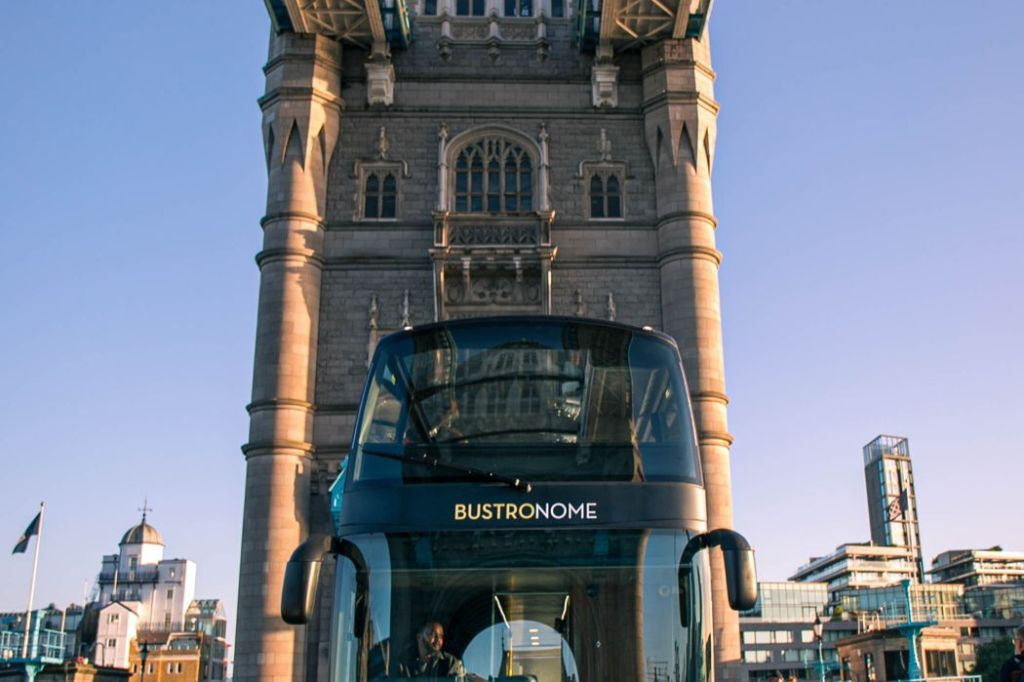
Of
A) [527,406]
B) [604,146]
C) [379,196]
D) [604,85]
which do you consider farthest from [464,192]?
[527,406]

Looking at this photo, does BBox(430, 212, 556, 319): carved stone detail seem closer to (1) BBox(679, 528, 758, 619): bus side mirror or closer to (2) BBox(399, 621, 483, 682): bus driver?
(1) BBox(679, 528, 758, 619): bus side mirror

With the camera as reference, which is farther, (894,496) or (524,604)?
(894,496)

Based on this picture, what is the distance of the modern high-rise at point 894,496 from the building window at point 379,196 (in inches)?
4250

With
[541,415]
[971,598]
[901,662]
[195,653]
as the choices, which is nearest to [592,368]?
[541,415]

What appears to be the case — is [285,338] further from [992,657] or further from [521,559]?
[992,657]

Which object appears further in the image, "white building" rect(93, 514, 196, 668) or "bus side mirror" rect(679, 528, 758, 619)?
"white building" rect(93, 514, 196, 668)

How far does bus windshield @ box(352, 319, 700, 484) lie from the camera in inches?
287

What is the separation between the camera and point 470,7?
2689 cm

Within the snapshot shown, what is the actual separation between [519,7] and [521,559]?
867 inches

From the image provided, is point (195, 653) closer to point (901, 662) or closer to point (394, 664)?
point (901, 662)

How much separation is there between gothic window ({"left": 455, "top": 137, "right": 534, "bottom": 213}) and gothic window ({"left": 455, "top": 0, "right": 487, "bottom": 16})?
3.53m

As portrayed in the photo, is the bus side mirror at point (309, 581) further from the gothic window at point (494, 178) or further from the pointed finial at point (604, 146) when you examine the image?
the pointed finial at point (604, 146)

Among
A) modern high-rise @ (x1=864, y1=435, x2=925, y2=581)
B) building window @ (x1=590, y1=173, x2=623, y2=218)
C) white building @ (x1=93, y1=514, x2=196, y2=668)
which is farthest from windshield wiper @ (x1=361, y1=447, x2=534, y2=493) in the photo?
modern high-rise @ (x1=864, y1=435, x2=925, y2=581)

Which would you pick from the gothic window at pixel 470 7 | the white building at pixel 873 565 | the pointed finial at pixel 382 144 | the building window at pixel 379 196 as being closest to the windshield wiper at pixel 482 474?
the building window at pixel 379 196
